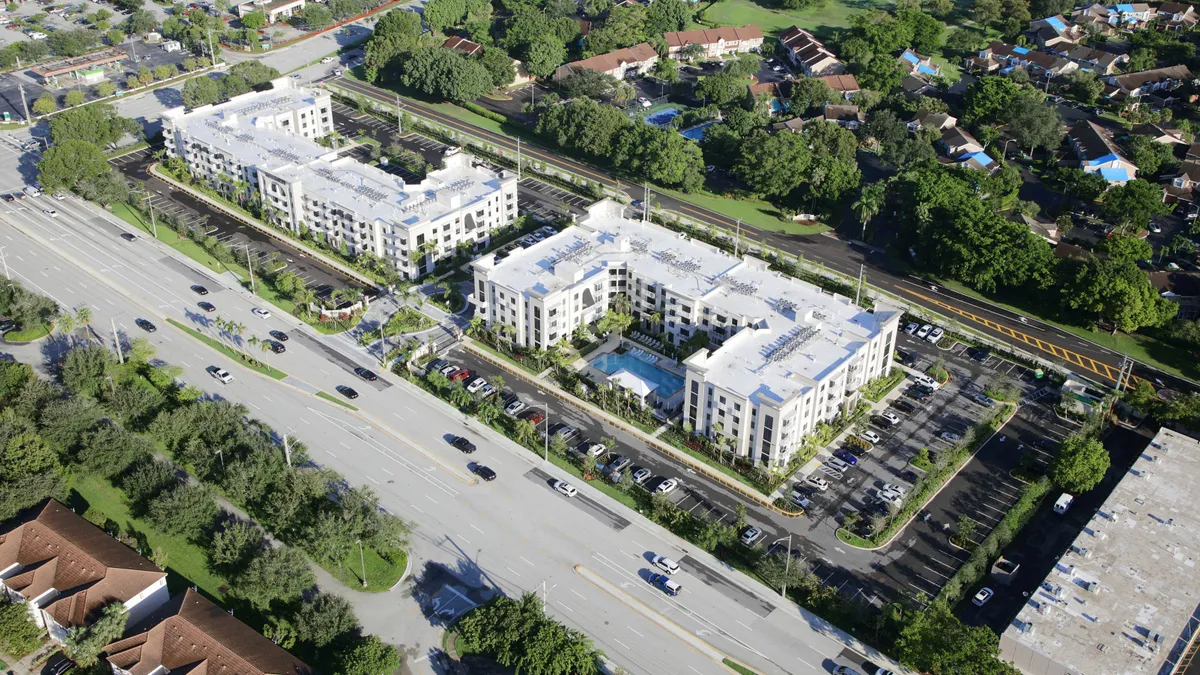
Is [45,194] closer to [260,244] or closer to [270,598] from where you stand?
[260,244]

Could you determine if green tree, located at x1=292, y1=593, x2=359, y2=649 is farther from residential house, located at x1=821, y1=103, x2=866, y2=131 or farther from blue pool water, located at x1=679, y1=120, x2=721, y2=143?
residential house, located at x1=821, y1=103, x2=866, y2=131

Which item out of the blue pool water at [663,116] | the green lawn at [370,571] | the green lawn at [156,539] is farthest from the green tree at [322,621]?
the blue pool water at [663,116]

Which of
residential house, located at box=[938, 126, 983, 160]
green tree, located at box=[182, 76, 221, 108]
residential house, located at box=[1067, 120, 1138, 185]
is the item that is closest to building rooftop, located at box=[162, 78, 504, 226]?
green tree, located at box=[182, 76, 221, 108]

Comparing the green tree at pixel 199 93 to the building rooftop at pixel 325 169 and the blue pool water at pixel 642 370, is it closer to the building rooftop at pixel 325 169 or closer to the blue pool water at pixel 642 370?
the building rooftop at pixel 325 169

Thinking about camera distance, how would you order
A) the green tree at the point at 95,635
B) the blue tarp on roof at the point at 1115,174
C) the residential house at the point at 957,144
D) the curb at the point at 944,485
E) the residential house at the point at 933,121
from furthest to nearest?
1. the residential house at the point at 933,121
2. the residential house at the point at 957,144
3. the blue tarp on roof at the point at 1115,174
4. the curb at the point at 944,485
5. the green tree at the point at 95,635

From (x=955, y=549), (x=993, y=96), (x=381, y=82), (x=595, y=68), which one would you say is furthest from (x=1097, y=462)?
(x=381, y=82)

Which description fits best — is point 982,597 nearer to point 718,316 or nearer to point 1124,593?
point 1124,593
